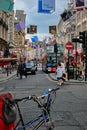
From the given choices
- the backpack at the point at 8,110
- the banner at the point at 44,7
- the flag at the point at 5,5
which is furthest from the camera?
the banner at the point at 44,7

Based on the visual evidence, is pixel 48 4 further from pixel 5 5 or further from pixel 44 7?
pixel 5 5

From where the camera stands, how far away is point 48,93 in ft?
21.4

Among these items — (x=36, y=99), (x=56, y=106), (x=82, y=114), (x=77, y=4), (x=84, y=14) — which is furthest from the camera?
(x=84, y=14)

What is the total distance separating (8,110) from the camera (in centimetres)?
592

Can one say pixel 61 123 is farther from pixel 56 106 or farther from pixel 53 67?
pixel 53 67

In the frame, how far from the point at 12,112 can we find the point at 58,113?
733cm

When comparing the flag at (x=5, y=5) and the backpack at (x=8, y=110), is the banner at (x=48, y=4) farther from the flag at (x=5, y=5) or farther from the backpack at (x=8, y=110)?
the backpack at (x=8, y=110)

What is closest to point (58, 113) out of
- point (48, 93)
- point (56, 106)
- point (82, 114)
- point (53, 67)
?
point (82, 114)

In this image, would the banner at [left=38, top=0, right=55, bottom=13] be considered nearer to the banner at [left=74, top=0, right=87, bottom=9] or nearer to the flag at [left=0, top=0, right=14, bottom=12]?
the flag at [left=0, top=0, right=14, bottom=12]

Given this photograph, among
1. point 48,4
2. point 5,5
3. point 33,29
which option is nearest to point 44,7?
point 48,4

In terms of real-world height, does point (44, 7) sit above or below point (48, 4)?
below

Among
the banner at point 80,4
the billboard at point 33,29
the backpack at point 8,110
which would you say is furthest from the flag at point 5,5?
the billboard at point 33,29

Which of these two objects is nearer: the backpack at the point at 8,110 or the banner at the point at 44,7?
the backpack at the point at 8,110

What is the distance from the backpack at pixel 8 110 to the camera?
5801mm
